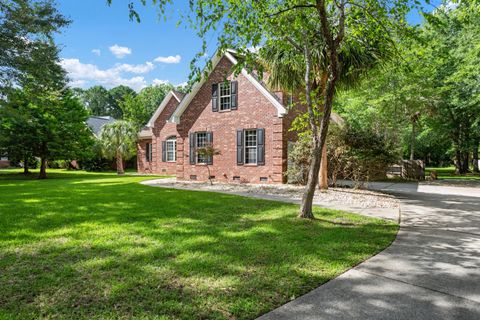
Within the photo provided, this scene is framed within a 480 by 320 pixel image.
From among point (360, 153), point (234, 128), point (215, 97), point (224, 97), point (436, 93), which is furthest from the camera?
point (436, 93)

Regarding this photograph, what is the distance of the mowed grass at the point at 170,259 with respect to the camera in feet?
9.16

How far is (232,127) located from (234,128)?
0.13 metres

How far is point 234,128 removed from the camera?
50.3 feet

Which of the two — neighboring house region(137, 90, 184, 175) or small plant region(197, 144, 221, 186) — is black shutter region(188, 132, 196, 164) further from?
neighboring house region(137, 90, 184, 175)

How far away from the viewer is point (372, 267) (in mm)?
3830

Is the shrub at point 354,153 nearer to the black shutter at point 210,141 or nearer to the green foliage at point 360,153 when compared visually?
the green foliage at point 360,153

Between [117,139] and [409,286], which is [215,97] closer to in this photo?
[117,139]

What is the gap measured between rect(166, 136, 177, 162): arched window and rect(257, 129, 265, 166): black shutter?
9375 millimetres

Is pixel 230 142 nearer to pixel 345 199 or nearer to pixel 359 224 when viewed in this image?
pixel 345 199

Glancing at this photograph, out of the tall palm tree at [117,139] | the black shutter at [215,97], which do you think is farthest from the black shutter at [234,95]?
the tall palm tree at [117,139]

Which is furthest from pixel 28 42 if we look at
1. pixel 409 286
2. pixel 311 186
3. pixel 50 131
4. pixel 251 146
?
pixel 409 286

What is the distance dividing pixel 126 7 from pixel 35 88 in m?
12.7

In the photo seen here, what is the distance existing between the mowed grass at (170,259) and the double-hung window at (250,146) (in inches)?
303

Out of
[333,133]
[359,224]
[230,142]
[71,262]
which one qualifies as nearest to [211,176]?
[230,142]
